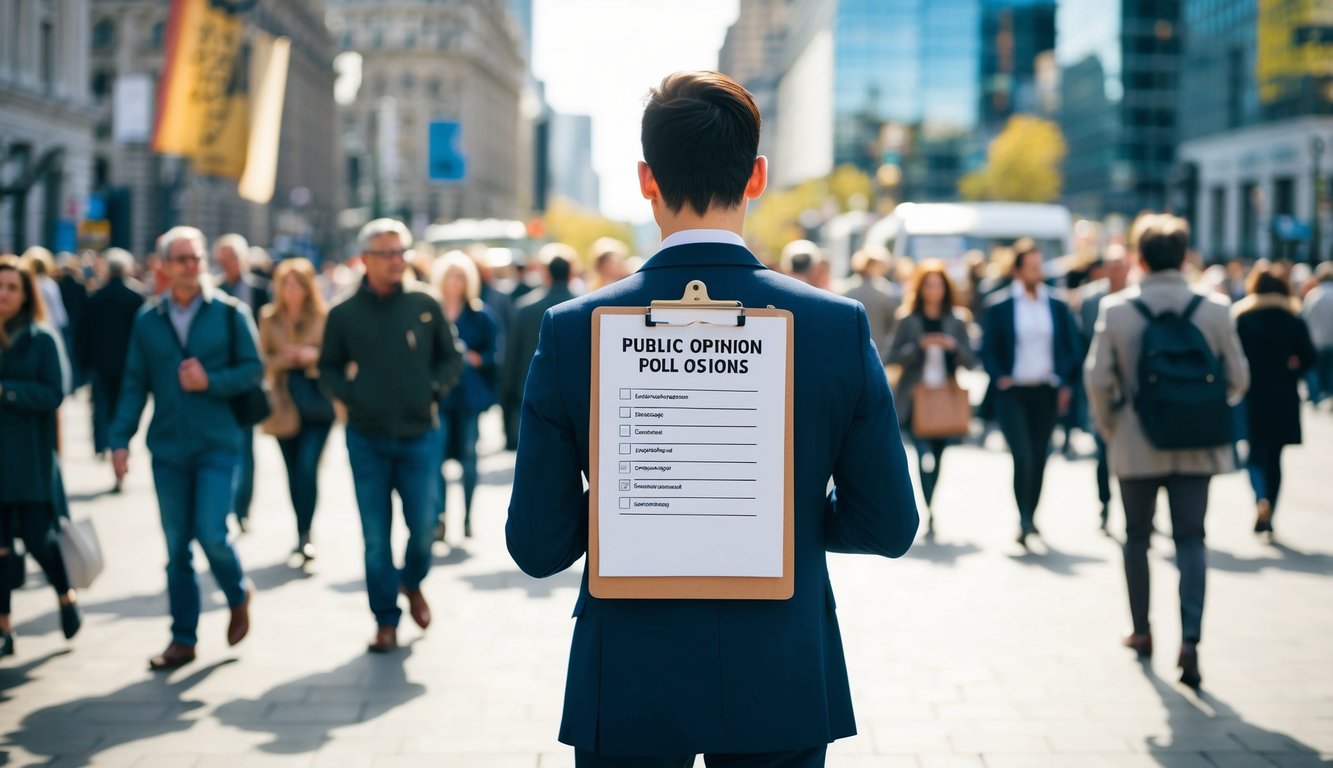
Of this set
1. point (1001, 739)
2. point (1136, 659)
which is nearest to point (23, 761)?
point (1001, 739)

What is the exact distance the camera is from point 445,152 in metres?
39.6

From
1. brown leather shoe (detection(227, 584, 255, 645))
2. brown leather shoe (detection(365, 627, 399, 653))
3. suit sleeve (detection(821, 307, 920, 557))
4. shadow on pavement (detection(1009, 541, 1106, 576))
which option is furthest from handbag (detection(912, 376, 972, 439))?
suit sleeve (detection(821, 307, 920, 557))

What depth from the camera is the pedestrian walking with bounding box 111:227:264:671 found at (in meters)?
6.73

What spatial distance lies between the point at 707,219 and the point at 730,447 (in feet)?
1.39

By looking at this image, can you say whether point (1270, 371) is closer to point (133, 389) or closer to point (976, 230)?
point (133, 389)

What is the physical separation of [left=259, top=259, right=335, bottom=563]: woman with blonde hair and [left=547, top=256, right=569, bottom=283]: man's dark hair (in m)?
2.25

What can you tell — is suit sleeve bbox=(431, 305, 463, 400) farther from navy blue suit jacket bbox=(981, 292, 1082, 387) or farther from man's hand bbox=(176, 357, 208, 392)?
navy blue suit jacket bbox=(981, 292, 1082, 387)

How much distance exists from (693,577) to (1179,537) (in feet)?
14.9

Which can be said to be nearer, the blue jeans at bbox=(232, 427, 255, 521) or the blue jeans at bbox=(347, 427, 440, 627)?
the blue jeans at bbox=(347, 427, 440, 627)

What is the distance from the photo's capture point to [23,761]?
5258mm

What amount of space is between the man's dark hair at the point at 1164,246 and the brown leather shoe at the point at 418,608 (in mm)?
3824

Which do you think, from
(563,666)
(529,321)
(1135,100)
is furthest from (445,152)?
(1135,100)

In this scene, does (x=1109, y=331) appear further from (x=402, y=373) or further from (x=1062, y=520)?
(x=1062, y=520)

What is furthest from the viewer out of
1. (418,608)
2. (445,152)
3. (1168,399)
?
(445,152)
